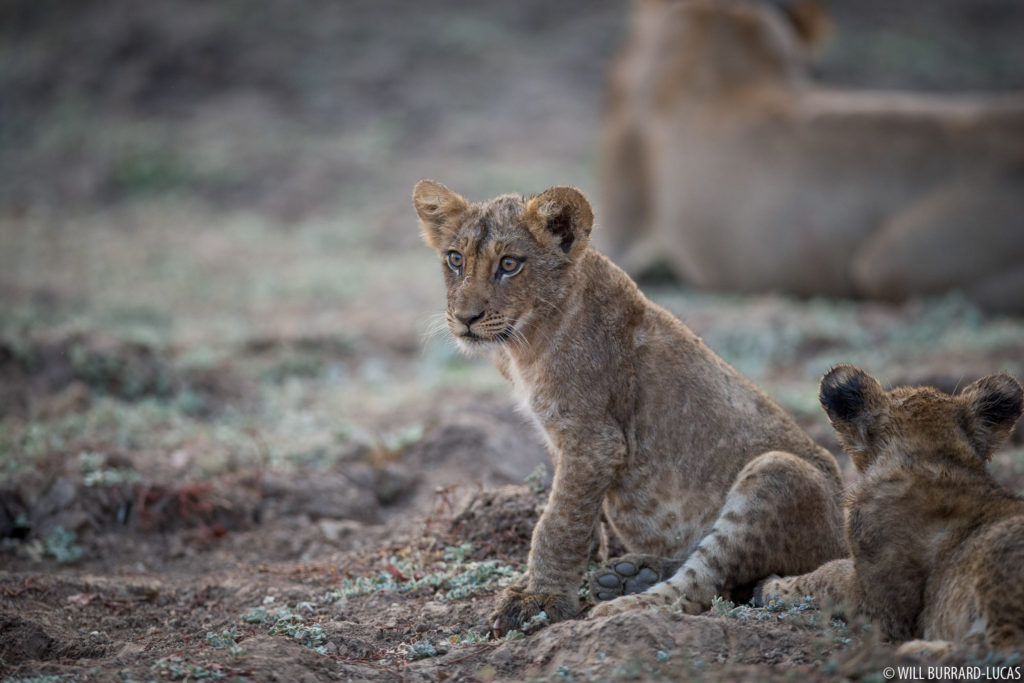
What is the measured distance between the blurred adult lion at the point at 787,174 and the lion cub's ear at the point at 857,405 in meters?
7.19

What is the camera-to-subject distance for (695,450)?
5.01m

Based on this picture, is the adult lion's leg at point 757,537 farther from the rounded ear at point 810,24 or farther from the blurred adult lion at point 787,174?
the rounded ear at point 810,24

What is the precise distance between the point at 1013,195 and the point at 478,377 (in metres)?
5.62

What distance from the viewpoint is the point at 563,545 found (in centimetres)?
468

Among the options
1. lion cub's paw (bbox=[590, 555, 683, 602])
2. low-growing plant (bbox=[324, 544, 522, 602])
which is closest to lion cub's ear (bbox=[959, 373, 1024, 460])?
lion cub's paw (bbox=[590, 555, 683, 602])

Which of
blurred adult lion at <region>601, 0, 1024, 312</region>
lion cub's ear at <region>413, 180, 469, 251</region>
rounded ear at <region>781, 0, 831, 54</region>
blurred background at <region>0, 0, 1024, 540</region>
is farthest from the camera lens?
rounded ear at <region>781, 0, 831, 54</region>

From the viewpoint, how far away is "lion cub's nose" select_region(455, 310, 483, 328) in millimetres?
4734

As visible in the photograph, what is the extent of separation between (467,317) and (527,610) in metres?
1.25

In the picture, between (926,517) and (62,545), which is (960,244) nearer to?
(926,517)

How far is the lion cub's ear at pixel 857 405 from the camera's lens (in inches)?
177

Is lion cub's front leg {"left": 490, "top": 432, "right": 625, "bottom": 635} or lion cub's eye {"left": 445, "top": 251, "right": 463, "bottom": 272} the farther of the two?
lion cub's eye {"left": 445, "top": 251, "right": 463, "bottom": 272}

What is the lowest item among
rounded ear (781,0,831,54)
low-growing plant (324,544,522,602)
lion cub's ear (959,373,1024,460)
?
low-growing plant (324,544,522,602)

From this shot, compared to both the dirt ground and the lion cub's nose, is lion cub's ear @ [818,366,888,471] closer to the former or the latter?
the dirt ground

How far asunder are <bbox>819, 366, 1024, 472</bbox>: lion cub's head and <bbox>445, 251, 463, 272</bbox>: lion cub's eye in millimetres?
1637
